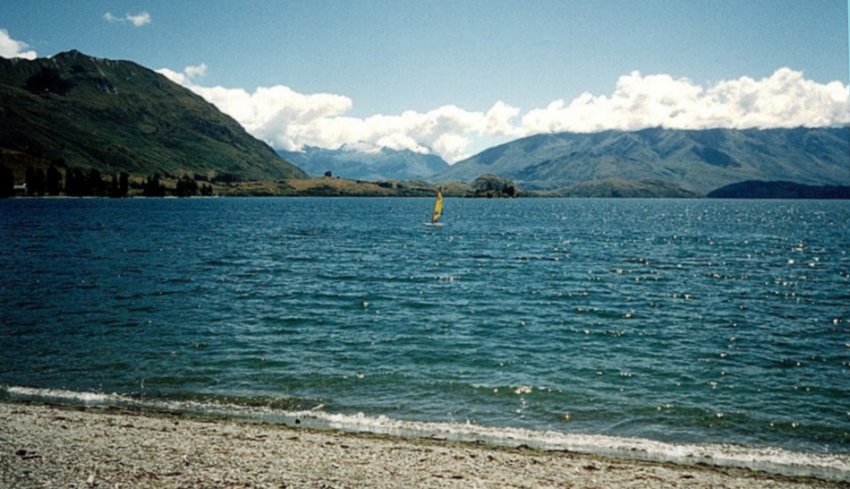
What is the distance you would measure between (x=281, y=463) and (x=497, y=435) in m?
8.94

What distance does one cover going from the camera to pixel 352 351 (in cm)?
3441

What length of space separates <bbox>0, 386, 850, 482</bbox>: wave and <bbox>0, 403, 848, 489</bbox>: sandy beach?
1.06 meters

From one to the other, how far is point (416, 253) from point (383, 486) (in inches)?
3176

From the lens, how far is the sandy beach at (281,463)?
16.1 metres

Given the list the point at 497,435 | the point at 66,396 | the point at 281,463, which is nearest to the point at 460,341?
the point at 497,435

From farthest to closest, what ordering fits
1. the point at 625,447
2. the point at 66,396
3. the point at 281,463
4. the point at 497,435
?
the point at 66,396 → the point at 497,435 → the point at 625,447 → the point at 281,463

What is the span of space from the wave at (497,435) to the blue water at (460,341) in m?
0.62

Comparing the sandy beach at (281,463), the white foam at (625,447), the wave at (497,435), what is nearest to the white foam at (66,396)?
the wave at (497,435)

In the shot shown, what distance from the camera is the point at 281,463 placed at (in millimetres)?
17547

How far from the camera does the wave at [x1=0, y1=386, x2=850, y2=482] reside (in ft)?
65.8

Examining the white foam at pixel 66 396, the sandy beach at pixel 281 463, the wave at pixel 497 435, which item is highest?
the sandy beach at pixel 281 463

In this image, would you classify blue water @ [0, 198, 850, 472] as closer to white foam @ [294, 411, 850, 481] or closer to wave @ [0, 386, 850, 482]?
wave @ [0, 386, 850, 482]

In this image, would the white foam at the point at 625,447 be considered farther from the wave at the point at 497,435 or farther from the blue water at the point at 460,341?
the blue water at the point at 460,341

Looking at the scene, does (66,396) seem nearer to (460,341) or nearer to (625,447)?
(460,341)
